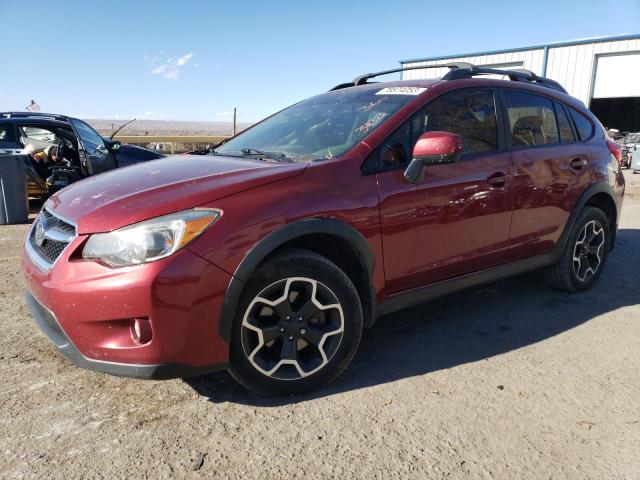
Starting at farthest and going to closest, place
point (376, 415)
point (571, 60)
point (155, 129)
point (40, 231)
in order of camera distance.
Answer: point (155, 129) < point (571, 60) < point (40, 231) < point (376, 415)

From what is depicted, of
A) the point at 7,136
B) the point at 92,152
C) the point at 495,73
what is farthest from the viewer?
the point at 92,152

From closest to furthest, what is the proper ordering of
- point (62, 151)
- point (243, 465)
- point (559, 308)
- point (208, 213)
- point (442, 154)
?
1. point (243, 465)
2. point (208, 213)
3. point (442, 154)
4. point (559, 308)
5. point (62, 151)

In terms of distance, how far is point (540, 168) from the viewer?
143 inches

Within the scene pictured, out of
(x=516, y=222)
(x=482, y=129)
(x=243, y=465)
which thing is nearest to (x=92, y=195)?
(x=243, y=465)

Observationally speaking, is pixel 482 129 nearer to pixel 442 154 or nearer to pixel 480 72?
pixel 480 72

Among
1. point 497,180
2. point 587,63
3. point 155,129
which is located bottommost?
point 155,129

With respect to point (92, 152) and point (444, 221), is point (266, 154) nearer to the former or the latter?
point (444, 221)

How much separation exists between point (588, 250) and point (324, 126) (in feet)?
8.60

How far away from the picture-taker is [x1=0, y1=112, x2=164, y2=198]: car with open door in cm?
815

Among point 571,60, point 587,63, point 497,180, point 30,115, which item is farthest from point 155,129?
point 497,180

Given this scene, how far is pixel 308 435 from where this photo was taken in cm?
226

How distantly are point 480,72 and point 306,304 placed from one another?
228 centimetres

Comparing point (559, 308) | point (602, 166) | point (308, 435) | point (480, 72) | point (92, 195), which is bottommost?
point (559, 308)

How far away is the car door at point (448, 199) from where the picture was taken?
283 centimetres
